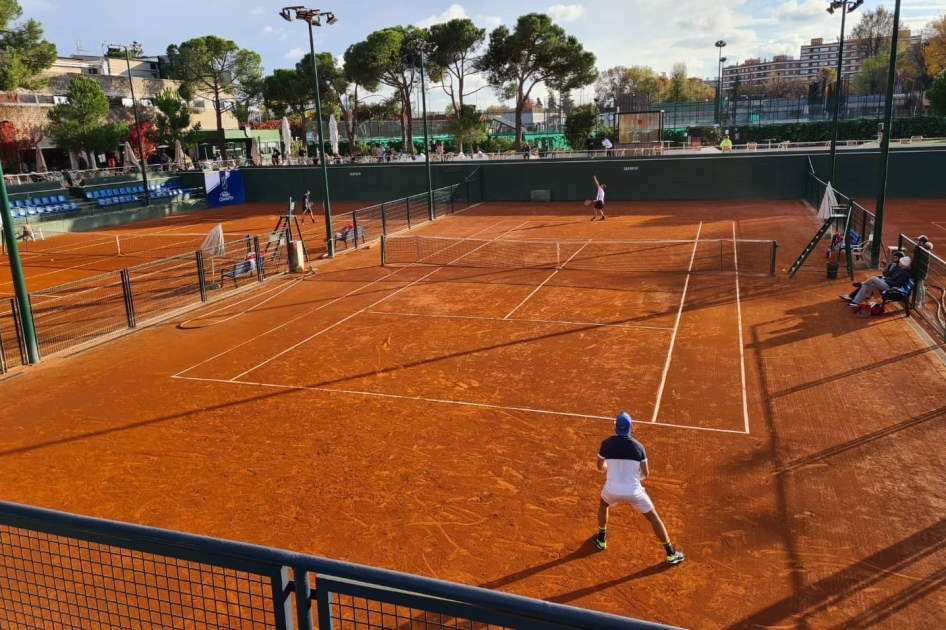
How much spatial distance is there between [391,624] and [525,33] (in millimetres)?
57347

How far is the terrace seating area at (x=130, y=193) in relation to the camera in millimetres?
43625

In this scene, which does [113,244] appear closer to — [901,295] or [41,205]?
[41,205]

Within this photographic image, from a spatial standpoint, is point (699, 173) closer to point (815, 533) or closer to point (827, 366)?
point (827, 366)

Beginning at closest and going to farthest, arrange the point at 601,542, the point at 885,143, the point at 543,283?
the point at 601,542 < the point at 885,143 < the point at 543,283

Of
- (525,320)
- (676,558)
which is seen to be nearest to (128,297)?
(525,320)

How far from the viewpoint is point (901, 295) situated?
15.5 metres

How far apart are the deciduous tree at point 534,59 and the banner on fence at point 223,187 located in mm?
22016

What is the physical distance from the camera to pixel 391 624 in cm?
659

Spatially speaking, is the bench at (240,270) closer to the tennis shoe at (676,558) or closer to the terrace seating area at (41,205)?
the tennis shoe at (676,558)

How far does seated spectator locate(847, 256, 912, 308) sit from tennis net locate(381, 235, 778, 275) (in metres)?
3.95

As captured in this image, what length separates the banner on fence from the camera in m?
48.1

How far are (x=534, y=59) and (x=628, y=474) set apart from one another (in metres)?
57.0

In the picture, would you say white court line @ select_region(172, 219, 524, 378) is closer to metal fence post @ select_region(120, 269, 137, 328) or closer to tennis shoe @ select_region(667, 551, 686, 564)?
metal fence post @ select_region(120, 269, 137, 328)

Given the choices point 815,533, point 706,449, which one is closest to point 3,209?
point 706,449
